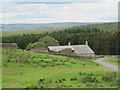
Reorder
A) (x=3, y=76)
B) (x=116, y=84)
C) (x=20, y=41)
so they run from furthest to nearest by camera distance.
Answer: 1. (x=20, y=41)
2. (x=3, y=76)
3. (x=116, y=84)

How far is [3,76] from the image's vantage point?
105 feet

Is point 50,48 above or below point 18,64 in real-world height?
below

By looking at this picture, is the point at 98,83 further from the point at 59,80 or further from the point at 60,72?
the point at 60,72

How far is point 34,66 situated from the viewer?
3894cm

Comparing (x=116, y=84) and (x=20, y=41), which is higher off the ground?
(x=116, y=84)

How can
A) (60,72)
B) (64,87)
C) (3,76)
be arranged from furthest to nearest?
1. (60,72)
2. (3,76)
3. (64,87)

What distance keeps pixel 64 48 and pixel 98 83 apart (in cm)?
4155

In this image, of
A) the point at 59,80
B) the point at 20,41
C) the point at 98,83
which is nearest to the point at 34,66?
the point at 59,80

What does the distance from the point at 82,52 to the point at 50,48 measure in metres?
9.85

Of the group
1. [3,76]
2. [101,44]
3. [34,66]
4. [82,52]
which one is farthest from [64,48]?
[3,76]

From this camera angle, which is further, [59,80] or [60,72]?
[60,72]

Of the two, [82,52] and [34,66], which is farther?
[82,52]

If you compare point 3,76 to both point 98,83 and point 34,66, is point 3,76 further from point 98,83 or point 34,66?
point 98,83

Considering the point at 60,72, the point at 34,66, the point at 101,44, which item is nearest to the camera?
the point at 60,72
